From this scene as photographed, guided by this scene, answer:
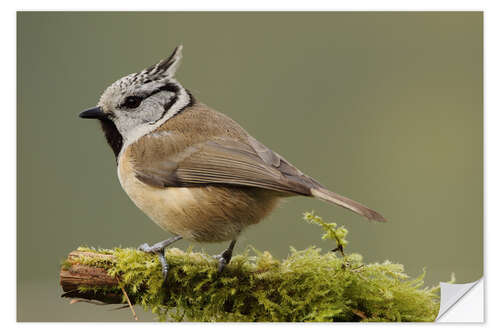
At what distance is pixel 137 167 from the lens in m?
2.81

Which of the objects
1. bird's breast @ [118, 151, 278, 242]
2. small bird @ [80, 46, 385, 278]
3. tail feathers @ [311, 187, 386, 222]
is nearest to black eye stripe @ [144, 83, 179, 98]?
small bird @ [80, 46, 385, 278]

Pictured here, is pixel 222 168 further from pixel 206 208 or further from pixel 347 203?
pixel 347 203

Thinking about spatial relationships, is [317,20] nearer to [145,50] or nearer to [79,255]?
[145,50]

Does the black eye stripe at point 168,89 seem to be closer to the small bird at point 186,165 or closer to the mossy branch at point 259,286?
the small bird at point 186,165

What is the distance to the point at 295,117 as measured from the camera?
359 centimetres

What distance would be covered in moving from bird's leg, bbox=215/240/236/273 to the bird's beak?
3.44 feet

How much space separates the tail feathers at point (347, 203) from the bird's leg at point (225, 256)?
1.89 ft

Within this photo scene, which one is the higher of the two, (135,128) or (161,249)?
(135,128)

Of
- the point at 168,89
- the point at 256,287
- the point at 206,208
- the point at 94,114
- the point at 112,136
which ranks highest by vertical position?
the point at 168,89

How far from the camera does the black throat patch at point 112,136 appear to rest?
3023mm

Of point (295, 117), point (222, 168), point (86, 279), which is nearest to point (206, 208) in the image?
point (222, 168)

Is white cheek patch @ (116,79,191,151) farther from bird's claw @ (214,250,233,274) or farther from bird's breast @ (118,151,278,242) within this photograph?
bird's claw @ (214,250,233,274)

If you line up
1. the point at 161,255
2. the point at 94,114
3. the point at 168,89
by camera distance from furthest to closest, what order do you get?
the point at 168,89 → the point at 94,114 → the point at 161,255

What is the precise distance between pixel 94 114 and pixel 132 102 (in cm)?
22
